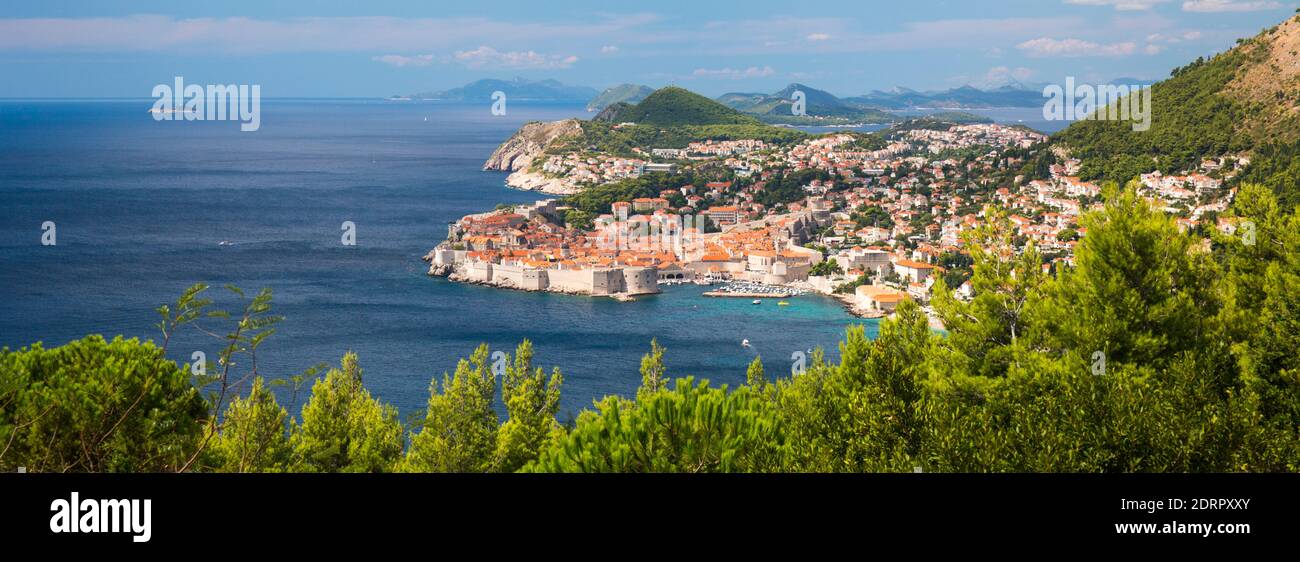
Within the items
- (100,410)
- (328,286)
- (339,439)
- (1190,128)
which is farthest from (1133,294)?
(1190,128)

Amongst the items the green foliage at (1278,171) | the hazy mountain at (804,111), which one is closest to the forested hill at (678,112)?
the hazy mountain at (804,111)

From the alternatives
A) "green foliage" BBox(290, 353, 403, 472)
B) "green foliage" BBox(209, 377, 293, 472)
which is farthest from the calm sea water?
"green foliage" BBox(209, 377, 293, 472)

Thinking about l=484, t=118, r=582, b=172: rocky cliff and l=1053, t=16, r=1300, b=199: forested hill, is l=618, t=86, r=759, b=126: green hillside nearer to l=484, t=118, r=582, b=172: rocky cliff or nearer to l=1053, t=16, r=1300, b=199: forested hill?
l=484, t=118, r=582, b=172: rocky cliff

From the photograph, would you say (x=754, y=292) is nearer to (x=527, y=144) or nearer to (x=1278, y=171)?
(x=1278, y=171)
